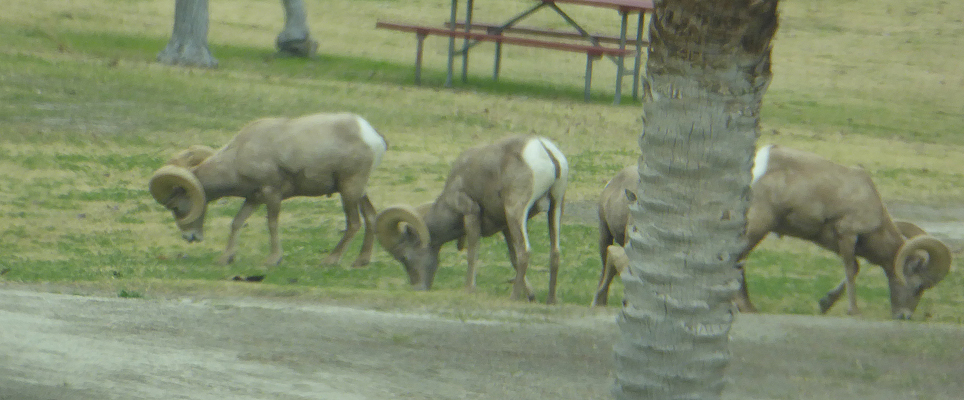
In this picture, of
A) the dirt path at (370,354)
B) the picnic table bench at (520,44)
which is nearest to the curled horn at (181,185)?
the dirt path at (370,354)

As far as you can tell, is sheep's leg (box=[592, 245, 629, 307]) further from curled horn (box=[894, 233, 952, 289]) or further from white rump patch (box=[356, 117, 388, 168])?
white rump patch (box=[356, 117, 388, 168])

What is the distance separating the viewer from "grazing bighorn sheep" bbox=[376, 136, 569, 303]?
10.1 metres

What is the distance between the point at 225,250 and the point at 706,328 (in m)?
7.52

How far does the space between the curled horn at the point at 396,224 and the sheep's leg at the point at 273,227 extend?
114cm

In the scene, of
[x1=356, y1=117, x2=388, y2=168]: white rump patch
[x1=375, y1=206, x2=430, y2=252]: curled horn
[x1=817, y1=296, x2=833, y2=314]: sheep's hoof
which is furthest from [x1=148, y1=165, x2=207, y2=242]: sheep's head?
[x1=817, y1=296, x2=833, y2=314]: sheep's hoof

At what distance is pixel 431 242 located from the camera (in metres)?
10.9

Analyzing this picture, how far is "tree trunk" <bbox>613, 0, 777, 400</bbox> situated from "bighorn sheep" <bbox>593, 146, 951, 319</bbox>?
516cm

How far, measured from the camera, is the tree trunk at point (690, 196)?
15.1 ft

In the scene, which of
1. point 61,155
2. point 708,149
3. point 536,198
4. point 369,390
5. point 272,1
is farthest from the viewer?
point 272,1

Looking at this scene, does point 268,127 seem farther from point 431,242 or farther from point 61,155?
point 61,155

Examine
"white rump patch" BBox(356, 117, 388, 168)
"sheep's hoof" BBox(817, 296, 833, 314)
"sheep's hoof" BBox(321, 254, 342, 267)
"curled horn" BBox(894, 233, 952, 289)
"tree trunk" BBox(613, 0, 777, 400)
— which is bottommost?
"sheep's hoof" BBox(321, 254, 342, 267)

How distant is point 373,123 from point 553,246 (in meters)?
8.78

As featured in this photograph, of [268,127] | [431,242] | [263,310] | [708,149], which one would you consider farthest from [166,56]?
[708,149]

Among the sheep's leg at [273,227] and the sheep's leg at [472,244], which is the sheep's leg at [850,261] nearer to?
the sheep's leg at [472,244]
